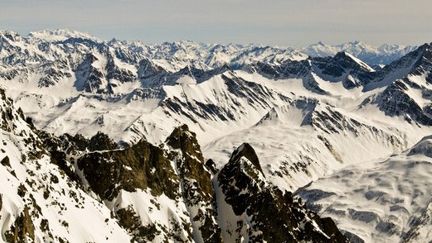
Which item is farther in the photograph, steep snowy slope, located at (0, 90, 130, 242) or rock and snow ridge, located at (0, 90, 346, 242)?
rock and snow ridge, located at (0, 90, 346, 242)

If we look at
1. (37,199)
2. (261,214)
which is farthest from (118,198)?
(261,214)

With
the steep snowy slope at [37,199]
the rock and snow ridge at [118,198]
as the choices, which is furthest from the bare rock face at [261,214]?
the steep snowy slope at [37,199]

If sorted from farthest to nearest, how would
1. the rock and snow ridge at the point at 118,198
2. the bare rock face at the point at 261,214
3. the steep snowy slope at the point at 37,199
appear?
the bare rock face at the point at 261,214 < the rock and snow ridge at the point at 118,198 < the steep snowy slope at the point at 37,199

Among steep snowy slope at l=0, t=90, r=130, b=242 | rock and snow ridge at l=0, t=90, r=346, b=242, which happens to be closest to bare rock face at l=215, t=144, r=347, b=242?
rock and snow ridge at l=0, t=90, r=346, b=242

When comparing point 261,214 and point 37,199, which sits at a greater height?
point 37,199

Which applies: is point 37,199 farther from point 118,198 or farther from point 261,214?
point 261,214

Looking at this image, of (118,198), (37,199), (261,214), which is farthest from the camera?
(261,214)

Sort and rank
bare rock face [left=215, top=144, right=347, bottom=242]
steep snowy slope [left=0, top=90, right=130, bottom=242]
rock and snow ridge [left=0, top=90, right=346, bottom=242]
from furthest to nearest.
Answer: bare rock face [left=215, top=144, right=347, bottom=242] < rock and snow ridge [left=0, top=90, right=346, bottom=242] < steep snowy slope [left=0, top=90, right=130, bottom=242]

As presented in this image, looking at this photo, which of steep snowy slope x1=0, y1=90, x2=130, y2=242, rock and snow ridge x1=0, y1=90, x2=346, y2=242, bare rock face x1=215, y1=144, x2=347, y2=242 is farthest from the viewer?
bare rock face x1=215, y1=144, x2=347, y2=242

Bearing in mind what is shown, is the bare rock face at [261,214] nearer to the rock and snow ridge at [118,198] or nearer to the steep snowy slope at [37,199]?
the rock and snow ridge at [118,198]

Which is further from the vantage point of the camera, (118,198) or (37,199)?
(118,198)

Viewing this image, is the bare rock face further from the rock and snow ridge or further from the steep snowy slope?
the steep snowy slope
